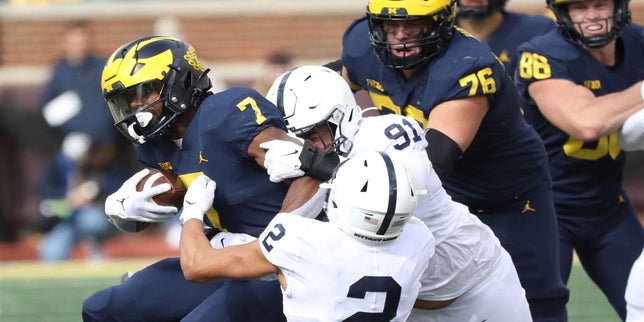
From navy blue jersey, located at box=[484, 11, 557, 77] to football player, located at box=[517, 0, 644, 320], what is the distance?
0.68 m

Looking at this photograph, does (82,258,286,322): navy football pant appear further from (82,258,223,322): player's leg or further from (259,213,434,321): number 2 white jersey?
(259,213,434,321): number 2 white jersey

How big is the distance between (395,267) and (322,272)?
238mm

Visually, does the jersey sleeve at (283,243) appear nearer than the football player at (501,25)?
Yes

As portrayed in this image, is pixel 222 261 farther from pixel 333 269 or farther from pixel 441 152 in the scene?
pixel 441 152

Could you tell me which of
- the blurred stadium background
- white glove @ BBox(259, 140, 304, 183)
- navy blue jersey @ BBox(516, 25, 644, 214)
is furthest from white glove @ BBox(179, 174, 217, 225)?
the blurred stadium background

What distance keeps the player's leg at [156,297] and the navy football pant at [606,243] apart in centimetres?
183

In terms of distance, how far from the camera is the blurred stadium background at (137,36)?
1190cm

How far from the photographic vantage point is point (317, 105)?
4.59 metres

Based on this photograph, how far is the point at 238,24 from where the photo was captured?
41.7 ft

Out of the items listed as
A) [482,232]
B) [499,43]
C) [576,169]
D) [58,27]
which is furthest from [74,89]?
[482,232]

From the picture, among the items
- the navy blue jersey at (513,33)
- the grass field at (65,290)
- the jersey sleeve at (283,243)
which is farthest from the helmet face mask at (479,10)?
the jersey sleeve at (283,243)

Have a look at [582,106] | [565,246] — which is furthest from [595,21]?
[565,246]

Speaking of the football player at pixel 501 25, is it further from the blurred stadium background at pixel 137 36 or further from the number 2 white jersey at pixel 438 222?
the blurred stadium background at pixel 137 36

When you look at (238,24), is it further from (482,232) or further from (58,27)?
(482,232)
